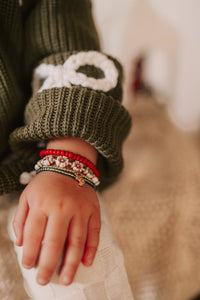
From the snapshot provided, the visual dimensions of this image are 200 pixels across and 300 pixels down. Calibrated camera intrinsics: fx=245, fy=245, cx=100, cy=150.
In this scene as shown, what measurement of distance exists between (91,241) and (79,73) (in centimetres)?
26

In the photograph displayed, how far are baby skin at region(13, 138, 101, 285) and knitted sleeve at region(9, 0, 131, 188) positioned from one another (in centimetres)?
8

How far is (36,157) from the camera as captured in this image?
0.42 metres

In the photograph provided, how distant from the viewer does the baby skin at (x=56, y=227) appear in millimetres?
297

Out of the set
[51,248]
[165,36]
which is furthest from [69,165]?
[165,36]

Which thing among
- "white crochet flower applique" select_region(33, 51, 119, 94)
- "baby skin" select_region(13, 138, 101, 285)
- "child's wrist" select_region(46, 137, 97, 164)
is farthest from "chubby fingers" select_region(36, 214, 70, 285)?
"white crochet flower applique" select_region(33, 51, 119, 94)

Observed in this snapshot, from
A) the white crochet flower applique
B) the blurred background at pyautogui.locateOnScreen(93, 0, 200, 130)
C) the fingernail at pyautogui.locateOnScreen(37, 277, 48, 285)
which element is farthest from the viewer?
the blurred background at pyautogui.locateOnScreen(93, 0, 200, 130)

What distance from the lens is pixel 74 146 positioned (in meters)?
0.37

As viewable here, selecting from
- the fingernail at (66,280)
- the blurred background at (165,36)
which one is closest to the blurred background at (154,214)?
the fingernail at (66,280)

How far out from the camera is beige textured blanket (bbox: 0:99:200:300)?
45 centimetres

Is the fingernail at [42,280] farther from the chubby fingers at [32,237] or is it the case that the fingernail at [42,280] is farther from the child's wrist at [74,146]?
the child's wrist at [74,146]

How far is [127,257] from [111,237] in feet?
0.31

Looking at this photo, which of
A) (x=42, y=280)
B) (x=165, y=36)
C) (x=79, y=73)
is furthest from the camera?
(x=165, y=36)

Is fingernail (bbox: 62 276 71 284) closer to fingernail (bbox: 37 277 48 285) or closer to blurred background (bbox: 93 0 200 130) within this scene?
fingernail (bbox: 37 277 48 285)

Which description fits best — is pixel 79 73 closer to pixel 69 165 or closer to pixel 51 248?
pixel 69 165
